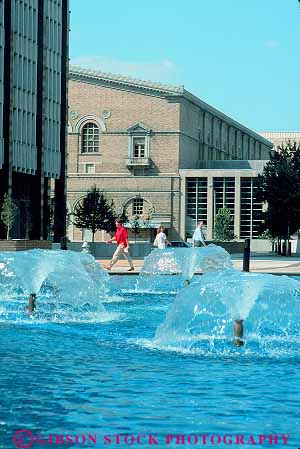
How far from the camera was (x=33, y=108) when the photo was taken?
6247cm

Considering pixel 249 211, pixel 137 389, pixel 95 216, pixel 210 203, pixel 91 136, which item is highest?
pixel 91 136

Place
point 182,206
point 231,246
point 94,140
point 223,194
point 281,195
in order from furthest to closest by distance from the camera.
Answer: point 94,140
point 223,194
point 182,206
point 231,246
point 281,195

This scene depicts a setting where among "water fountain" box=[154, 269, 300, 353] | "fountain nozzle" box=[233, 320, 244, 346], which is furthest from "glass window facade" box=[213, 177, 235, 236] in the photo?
"fountain nozzle" box=[233, 320, 244, 346]

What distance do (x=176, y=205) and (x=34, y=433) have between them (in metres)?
78.7

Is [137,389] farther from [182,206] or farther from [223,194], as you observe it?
[223,194]

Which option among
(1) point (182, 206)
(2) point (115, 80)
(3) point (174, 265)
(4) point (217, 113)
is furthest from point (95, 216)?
(3) point (174, 265)

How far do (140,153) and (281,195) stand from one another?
25.2m

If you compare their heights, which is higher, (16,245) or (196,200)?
(196,200)

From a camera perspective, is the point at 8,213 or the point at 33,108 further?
the point at 33,108

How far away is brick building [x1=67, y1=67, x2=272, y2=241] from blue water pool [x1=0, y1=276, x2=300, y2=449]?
234 feet

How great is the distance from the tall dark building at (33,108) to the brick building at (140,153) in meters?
19.9

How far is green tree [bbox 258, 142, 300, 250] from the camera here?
64312 millimetres

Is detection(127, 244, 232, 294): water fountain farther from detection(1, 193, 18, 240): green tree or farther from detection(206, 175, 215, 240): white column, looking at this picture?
detection(206, 175, 215, 240): white column

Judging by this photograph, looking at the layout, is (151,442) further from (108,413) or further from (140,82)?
(140,82)
